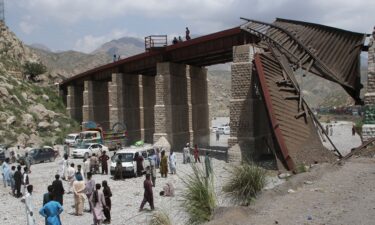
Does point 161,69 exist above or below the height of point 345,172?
above

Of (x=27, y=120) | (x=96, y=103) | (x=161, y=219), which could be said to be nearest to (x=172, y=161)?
(x=161, y=219)

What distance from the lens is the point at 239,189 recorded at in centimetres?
1163

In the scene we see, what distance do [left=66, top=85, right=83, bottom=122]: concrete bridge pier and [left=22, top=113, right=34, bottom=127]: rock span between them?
1293 centimetres

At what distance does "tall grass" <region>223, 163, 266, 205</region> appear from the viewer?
11555 millimetres

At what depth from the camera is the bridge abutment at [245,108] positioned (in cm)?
2570

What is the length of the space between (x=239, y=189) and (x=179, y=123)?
24.8m

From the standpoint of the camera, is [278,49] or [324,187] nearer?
[324,187]

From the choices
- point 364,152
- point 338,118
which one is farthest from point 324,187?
point 338,118

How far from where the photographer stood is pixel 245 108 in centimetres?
2600

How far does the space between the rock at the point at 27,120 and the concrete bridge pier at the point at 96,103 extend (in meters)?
7.34

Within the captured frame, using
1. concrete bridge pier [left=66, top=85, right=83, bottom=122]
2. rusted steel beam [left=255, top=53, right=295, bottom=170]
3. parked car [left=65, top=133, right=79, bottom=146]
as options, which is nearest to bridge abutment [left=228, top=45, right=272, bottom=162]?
rusted steel beam [left=255, top=53, right=295, bottom=170]

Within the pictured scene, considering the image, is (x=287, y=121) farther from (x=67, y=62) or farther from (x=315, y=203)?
(x=67, y=62)

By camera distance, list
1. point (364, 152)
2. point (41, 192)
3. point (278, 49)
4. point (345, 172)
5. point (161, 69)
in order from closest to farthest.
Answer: point (345, 172), point (364, 152), point (41, 192), point (278, 49), point (161, 69)

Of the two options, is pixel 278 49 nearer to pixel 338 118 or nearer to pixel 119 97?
pixel 119 97
